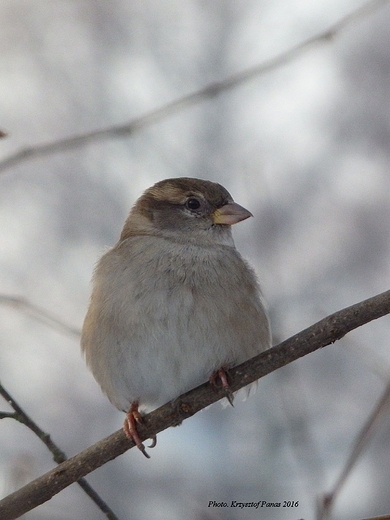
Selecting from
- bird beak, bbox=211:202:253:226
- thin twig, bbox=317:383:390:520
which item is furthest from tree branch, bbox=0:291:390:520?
bird beak, bbox=211:202:253:226

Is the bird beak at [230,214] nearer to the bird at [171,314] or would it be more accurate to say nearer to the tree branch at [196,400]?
the bird at [171,314]

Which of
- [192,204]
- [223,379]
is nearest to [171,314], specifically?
[223,379]

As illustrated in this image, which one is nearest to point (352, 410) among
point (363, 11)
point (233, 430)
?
point (233, 430)

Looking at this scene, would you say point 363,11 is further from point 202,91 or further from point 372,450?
point 372,450

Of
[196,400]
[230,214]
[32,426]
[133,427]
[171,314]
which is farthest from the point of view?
[230,214]

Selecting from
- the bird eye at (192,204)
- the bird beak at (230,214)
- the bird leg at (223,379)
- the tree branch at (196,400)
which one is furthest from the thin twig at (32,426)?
the bird eye at (192,204)

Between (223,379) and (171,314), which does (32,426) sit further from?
(171,314)

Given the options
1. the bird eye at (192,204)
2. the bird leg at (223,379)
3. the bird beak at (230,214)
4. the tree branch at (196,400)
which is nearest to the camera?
the tree branch at (196,400)
